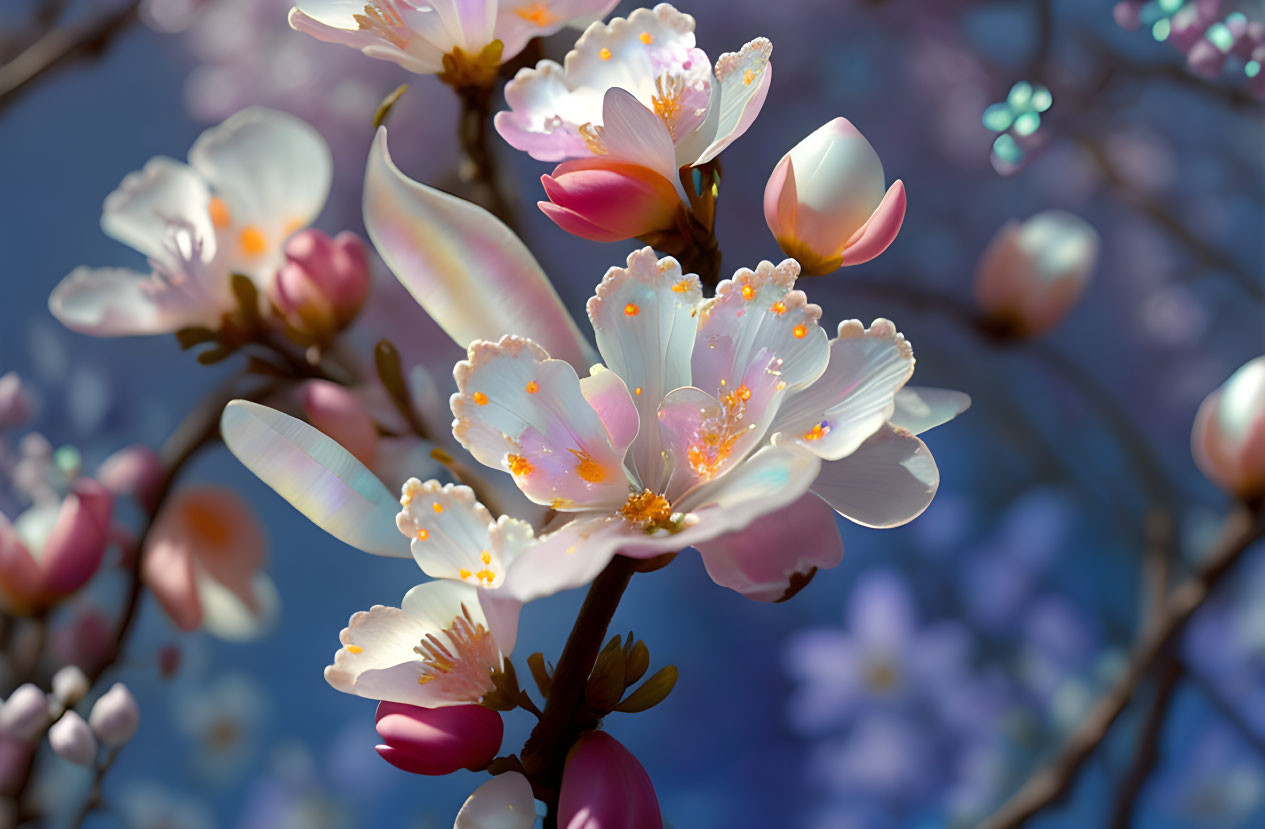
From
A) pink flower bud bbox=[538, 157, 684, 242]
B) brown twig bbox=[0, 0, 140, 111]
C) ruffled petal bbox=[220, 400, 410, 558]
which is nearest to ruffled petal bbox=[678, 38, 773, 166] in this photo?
pink flower bud bbox=[538, 157, 684, 242]

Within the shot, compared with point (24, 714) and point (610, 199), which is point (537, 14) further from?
point (24, 714)

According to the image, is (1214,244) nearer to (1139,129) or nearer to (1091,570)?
(1139,129)

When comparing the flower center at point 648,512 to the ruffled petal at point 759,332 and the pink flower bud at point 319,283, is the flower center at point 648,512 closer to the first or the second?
the ruffled petal at point 759,332

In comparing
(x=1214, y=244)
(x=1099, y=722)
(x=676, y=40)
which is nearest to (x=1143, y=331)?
(x=1214, y=244)

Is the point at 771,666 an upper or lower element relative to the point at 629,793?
lower

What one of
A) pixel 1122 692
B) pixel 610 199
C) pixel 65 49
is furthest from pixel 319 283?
pixel 1122 692
